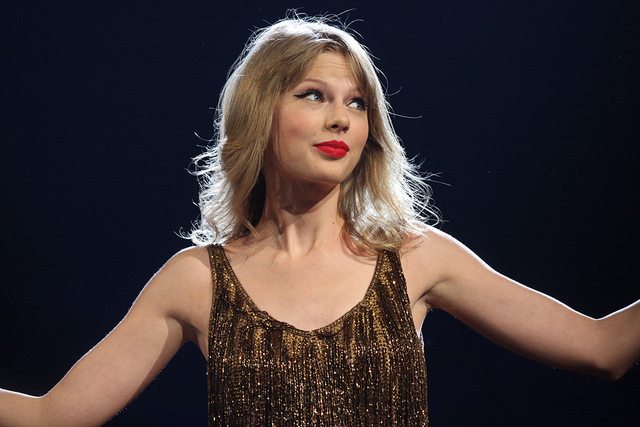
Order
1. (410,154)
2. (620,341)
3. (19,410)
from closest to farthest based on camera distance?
1. (620,341)
2. (19,410)
3. (410,154)

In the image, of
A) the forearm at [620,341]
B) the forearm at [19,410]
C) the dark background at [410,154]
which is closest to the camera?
the forearm at [620,341]

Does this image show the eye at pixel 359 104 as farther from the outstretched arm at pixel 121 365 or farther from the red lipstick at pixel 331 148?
the outstretched arm at pixel 121 365

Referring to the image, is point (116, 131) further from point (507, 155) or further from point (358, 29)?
point (507, 155)

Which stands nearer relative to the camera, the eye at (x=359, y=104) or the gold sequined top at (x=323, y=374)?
the gold sequined top at (x=323, y=374)

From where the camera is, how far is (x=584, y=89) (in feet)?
8.95

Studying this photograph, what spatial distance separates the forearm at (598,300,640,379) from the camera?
6.00 ft

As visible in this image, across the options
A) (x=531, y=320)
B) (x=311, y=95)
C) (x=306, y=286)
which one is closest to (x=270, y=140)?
(x=311, y=95)

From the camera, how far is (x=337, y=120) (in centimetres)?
189

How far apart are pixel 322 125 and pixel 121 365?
0.64 meters

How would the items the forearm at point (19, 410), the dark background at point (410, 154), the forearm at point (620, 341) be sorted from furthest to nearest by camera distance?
the dark background at point (410, 154)
the forearm at point (19, 410)
the forearm at point (620, 341)

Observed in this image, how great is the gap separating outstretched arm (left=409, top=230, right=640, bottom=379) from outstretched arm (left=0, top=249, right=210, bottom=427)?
503mm

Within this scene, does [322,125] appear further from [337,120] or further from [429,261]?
[429,261]

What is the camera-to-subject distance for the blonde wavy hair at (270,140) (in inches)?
77.8

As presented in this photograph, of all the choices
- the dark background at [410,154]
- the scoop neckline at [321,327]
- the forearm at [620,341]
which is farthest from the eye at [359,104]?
the dark background at [410,154]
